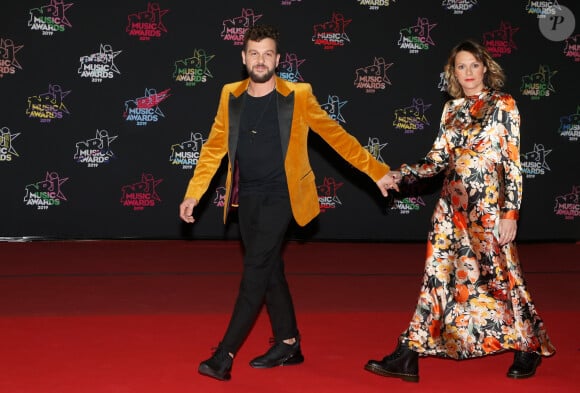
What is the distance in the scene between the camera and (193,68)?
26.7 ft

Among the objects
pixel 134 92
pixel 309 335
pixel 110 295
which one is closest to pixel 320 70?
pixel 134 92

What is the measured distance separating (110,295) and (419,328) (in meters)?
2.62

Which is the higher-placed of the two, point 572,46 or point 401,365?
point 572,46

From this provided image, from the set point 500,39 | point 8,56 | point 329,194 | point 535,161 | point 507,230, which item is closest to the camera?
point 507,230

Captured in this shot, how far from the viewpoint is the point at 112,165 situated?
8.16m

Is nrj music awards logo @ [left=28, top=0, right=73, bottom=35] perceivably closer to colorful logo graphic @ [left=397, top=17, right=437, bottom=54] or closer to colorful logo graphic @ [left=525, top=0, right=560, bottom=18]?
colorful logo graphic @ [left=397, top=17, right=437, bottom=54]

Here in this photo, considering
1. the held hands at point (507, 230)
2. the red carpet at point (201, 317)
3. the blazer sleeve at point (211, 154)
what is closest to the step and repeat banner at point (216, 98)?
the red carpet at point (201, 317)

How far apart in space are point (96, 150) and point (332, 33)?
2609mm

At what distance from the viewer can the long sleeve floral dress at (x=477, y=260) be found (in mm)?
3771

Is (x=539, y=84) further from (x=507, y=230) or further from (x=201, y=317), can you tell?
(x=507, y=230)

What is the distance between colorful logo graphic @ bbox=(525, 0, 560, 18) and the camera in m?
8.61

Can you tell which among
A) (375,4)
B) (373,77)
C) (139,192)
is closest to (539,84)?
(373,77)

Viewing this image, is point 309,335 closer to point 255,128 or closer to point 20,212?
point 255,128

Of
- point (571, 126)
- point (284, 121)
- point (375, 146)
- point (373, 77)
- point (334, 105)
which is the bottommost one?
point (375, 146)
